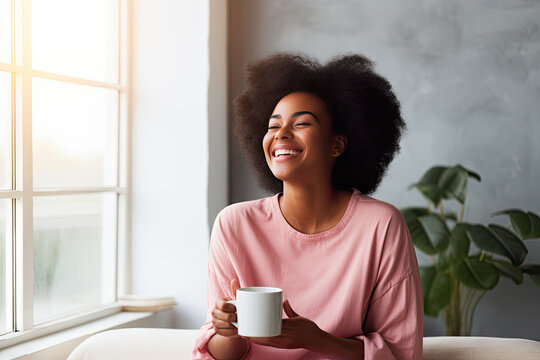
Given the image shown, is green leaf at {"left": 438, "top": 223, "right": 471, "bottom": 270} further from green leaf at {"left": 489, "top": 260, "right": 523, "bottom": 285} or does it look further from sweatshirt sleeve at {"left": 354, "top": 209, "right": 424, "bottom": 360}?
sweatshirt sleeve at {"left": 354, "top": 209, "right": 424, "bottom": 360}

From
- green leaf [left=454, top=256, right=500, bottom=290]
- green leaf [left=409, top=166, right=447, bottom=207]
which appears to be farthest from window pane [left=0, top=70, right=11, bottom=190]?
green leaf [left=454, top=256, right=500, bottom=290]

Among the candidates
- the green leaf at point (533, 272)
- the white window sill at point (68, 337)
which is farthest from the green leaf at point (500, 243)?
the white window sill at point (68, 337)

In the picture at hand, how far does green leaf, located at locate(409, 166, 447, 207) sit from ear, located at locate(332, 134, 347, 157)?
1075 millimetres

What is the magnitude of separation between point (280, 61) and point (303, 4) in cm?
153

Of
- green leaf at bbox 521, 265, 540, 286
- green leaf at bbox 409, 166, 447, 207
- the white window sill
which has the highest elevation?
green leaf at bbox 409, 166, 447, 207

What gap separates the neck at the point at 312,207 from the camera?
1.64 m

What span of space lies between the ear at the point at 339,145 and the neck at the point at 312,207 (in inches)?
3.0

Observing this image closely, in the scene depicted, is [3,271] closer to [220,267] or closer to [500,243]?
[220,267]

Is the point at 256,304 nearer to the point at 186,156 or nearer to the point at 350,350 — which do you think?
the point at 350,350

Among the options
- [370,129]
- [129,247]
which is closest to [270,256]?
[370,129]

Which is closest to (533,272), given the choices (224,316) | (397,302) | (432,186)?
(432,186)

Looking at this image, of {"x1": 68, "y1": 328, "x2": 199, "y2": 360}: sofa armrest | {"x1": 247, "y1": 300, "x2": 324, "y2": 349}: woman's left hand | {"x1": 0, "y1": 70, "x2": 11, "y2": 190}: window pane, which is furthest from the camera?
{"x1": 0, "y1": 70, "x2": 11, "y2": 190}: window pane

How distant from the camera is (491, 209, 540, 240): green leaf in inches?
99.6

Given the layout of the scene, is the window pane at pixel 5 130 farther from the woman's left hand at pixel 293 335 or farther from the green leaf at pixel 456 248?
the green leaf at pixel 456 248
